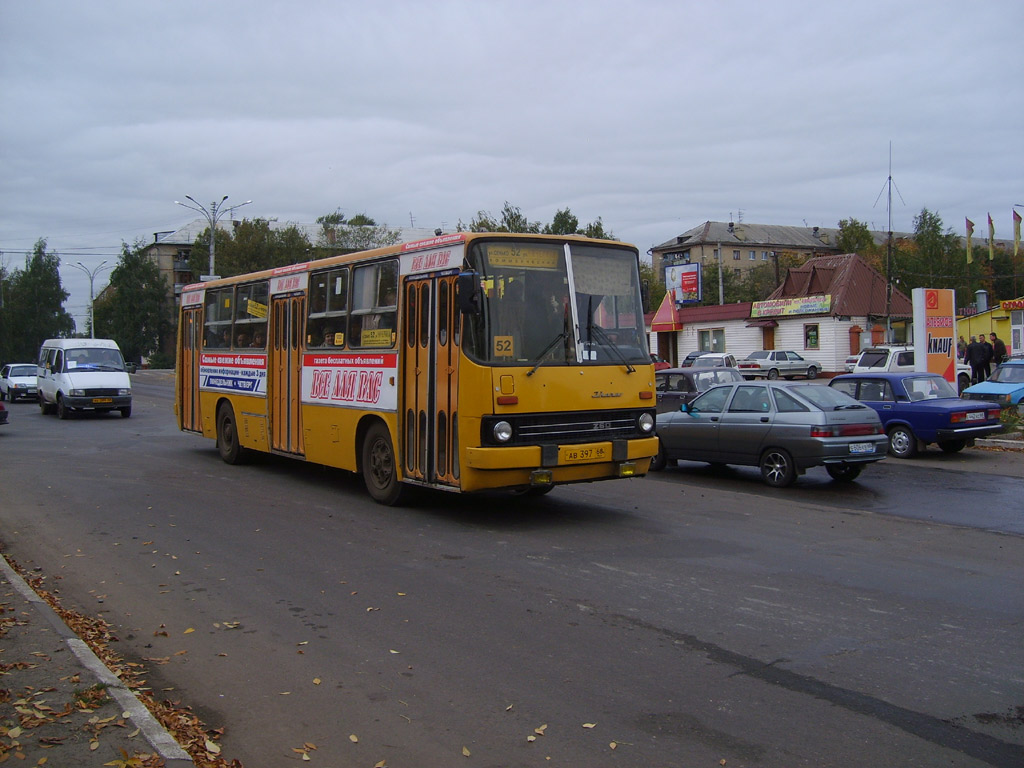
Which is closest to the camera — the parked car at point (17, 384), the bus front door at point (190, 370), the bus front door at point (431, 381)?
the bus front door at point (431, 381)

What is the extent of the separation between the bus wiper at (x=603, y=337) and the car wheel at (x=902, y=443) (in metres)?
8.52

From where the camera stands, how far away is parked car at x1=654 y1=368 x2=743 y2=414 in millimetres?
17625

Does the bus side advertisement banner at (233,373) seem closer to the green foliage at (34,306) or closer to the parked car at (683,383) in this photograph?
the parked car at (683,383)

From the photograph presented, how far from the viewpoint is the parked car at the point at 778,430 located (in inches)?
503

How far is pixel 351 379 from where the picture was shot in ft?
38.4

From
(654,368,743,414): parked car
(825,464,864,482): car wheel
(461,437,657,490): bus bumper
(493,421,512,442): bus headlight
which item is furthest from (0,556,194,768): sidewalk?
(654,368,743,414): parked car

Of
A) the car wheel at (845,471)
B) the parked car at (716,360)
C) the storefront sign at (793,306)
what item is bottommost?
the car wheel at (845,471)

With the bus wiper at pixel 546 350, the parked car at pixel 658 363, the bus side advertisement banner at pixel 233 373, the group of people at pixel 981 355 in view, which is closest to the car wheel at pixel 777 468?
the parked car at pixel 658 363

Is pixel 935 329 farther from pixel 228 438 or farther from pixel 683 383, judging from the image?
pixel 228 438

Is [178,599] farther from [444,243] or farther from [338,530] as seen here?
[444,243]

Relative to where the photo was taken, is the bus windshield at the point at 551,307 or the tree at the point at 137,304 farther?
the tree at the point at 137,304

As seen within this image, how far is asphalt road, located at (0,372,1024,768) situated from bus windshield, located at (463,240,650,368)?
1.92 m

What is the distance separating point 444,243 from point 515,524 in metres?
3.22

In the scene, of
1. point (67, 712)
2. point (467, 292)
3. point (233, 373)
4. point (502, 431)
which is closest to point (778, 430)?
point (502, 431)
